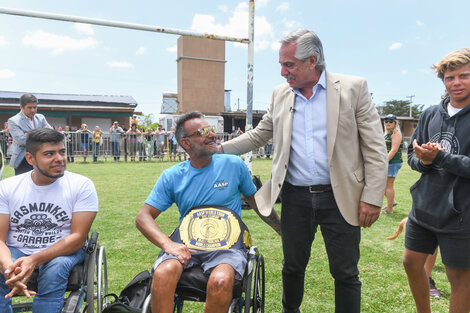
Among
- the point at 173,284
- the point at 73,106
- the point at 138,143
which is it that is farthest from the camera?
the point at 73,106

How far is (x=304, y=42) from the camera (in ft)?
7.95

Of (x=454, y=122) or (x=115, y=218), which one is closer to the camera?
(x=454, y=122)

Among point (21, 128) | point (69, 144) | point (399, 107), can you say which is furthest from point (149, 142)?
point (399, 107)

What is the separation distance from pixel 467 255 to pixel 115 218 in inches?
215

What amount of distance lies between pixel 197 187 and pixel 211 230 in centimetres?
35

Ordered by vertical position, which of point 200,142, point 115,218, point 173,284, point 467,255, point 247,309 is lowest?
point 115,218

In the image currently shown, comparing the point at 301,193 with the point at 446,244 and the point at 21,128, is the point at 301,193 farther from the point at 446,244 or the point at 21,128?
the point at 21,128

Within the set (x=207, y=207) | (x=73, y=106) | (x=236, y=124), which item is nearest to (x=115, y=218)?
(x=207, y=207)

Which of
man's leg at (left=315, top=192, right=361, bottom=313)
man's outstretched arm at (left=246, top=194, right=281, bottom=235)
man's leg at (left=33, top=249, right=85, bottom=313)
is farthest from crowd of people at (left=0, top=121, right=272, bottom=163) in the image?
man's leg at (left=315, top=192, right=361, bottom=313)

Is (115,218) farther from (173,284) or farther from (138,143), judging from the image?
(138,143)

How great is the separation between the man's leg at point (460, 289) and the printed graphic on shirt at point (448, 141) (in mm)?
776

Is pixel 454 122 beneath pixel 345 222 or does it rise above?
above

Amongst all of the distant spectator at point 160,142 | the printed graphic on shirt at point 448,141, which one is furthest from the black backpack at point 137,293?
the distant spectator at point 160,142

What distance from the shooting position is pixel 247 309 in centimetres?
230
